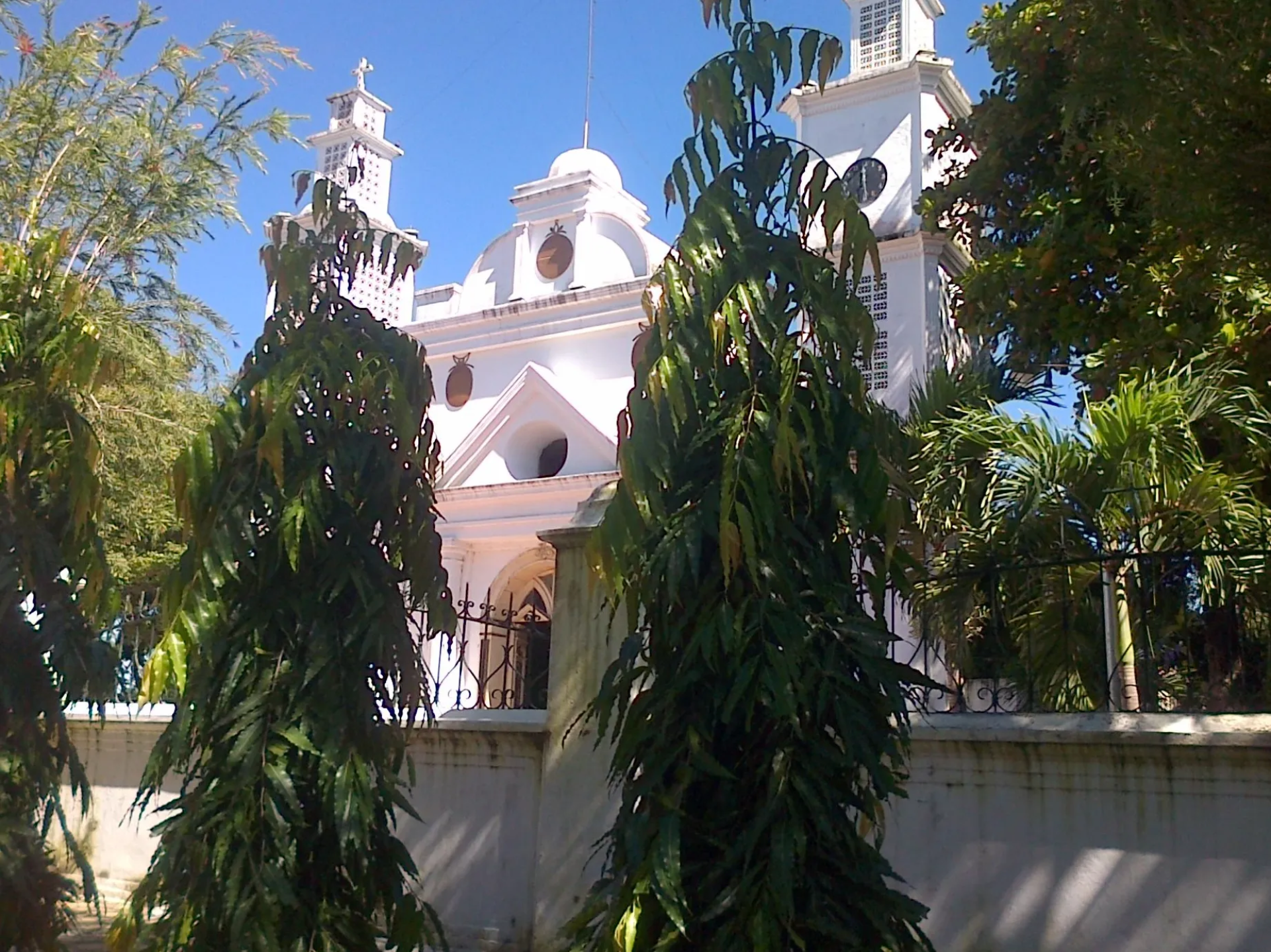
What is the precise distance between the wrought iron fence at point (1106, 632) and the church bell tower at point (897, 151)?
286 inches

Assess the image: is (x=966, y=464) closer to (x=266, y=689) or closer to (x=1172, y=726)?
(x=1172, y=726)

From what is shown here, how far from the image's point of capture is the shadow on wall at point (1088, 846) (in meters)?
4.46

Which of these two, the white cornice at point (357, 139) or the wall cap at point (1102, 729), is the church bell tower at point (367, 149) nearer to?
the white cornice at point (357, 139)

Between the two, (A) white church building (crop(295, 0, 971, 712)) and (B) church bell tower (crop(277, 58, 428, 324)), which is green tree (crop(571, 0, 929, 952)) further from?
(B) church bell tower (crop(277, 58, 428, 324))

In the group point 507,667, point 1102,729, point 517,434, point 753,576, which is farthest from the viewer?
point 517,434

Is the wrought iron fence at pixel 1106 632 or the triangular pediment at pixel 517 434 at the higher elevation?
the triangular pediment at pixel 517 434

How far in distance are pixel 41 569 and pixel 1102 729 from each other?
4.31m

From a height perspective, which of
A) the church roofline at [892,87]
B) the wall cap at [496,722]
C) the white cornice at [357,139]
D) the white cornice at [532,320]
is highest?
the white cornice at [357,139]

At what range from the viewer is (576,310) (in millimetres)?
16406

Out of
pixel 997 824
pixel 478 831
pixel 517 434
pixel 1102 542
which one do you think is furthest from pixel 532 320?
pixel 997 824

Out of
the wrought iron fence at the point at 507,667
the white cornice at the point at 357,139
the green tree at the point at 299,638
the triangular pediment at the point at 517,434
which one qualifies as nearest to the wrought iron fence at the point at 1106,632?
the wrought iron fence at the point at 507,667

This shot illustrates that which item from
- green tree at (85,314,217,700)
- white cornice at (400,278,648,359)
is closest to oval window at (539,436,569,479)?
white cornice at (400,278,648,359)

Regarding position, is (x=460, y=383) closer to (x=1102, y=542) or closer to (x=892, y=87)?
(x=892, y=87)

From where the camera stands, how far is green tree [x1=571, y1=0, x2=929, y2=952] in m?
3.20
